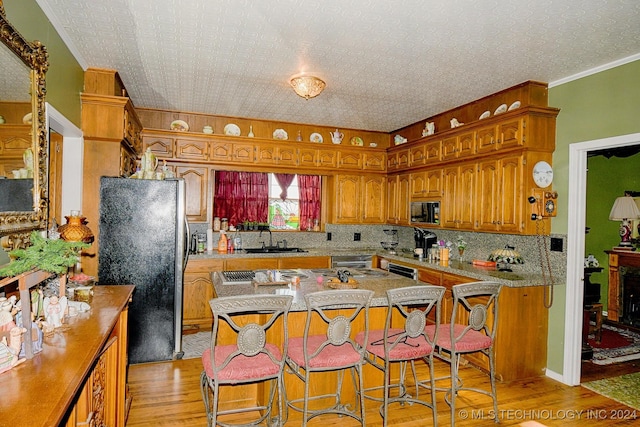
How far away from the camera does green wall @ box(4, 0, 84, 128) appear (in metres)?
2.10

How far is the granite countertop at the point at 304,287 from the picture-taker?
8.64 feet

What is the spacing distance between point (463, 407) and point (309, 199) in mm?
3840

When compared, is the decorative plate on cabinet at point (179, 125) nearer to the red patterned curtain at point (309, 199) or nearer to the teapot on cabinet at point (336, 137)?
the red patterned curtain at point (309, 199)

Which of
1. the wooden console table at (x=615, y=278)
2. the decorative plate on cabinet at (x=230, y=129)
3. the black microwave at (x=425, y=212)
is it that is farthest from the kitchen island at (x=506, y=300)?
the wooden console table at (x=615, y=278)

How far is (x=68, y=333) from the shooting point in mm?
1660

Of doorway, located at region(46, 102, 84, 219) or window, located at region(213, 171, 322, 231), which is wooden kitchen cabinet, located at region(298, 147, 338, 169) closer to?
window, located at region(213, 171, 322, 231)

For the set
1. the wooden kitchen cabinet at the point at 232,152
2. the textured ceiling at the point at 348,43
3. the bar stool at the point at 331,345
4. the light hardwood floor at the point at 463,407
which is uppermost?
the textured ceiling at the point at 348,43

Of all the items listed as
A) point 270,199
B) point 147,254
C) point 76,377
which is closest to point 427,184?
point 270,199

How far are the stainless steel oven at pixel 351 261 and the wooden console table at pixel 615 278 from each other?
3483mm

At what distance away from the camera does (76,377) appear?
1241 millimetres

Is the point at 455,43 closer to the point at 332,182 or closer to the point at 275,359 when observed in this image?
the point at 275,359

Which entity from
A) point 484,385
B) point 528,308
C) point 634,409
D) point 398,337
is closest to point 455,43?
point 398,337

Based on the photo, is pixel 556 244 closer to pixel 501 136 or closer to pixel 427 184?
pixel 501 136

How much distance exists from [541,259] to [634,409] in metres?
1.37
